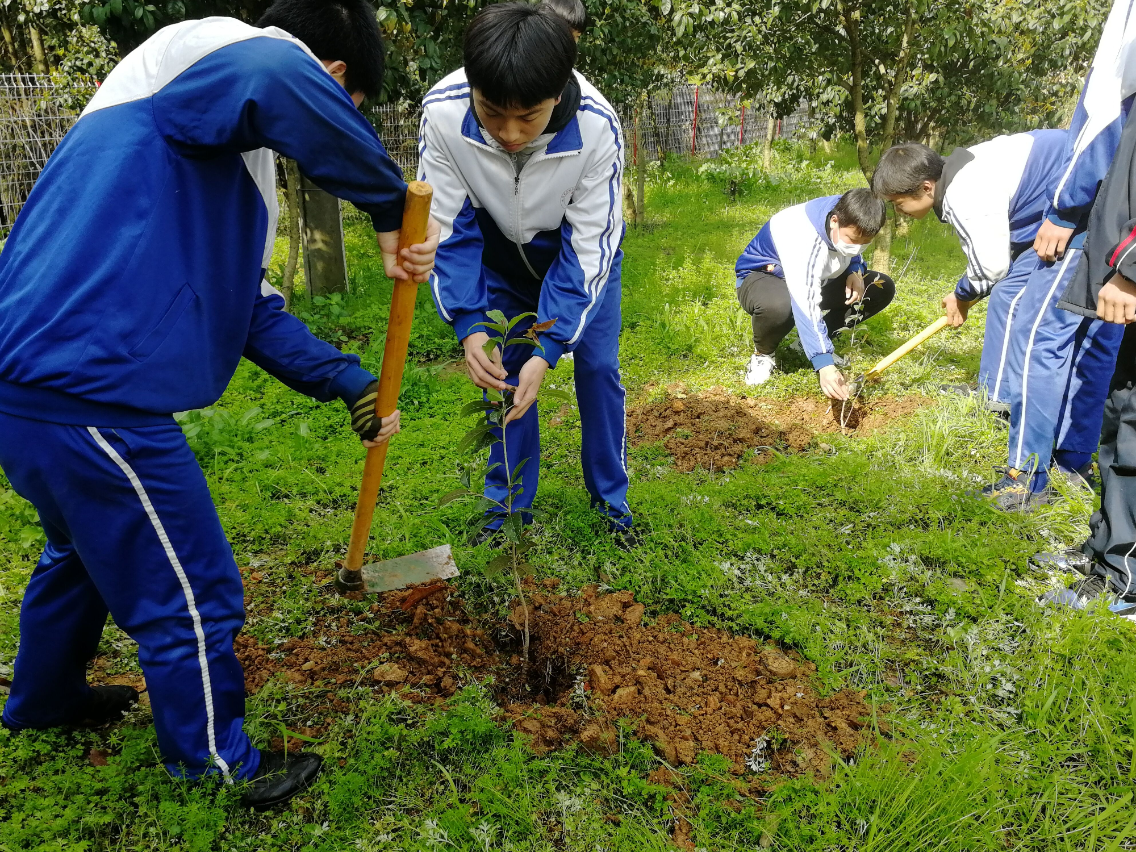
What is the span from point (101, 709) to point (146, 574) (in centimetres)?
77

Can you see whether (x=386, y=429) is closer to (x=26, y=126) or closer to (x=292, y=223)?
(x=292, y=223)

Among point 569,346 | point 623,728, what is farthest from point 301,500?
point 623,728

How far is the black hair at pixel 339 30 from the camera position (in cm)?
178

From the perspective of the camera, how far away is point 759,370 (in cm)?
476

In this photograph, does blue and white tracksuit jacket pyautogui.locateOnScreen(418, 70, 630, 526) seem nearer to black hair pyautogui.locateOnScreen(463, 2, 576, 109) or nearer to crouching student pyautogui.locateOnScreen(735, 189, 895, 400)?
black hair pyautogui.locateOnScreen(463, 2, 576, 109)

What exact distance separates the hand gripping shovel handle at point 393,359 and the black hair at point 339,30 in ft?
1.10

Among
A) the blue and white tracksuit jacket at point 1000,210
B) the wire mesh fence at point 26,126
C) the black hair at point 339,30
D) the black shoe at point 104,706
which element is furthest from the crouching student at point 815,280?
the wire mesh fence at point 26,126

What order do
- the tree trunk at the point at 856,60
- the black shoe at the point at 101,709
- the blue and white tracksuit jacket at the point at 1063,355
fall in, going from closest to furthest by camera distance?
the black shoe at the point at 101,709 → the blue and white tracksuit jacket at the point at 1063,355 → the tree trunk at the point at 856,60

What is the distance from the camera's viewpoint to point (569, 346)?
2.60 m

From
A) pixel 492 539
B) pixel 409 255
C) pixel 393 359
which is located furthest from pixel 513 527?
pixel 409 255

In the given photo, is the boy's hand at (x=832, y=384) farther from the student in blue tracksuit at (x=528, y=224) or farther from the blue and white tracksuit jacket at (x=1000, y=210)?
the student in blue tracksuit at (x=528, y=224)

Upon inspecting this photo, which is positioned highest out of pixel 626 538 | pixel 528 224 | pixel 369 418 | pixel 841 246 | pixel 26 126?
pixel 26 126

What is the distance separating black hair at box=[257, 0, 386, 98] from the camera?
1.78m

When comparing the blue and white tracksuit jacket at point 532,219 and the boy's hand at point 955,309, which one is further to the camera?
the boy's hand at point 955,309
